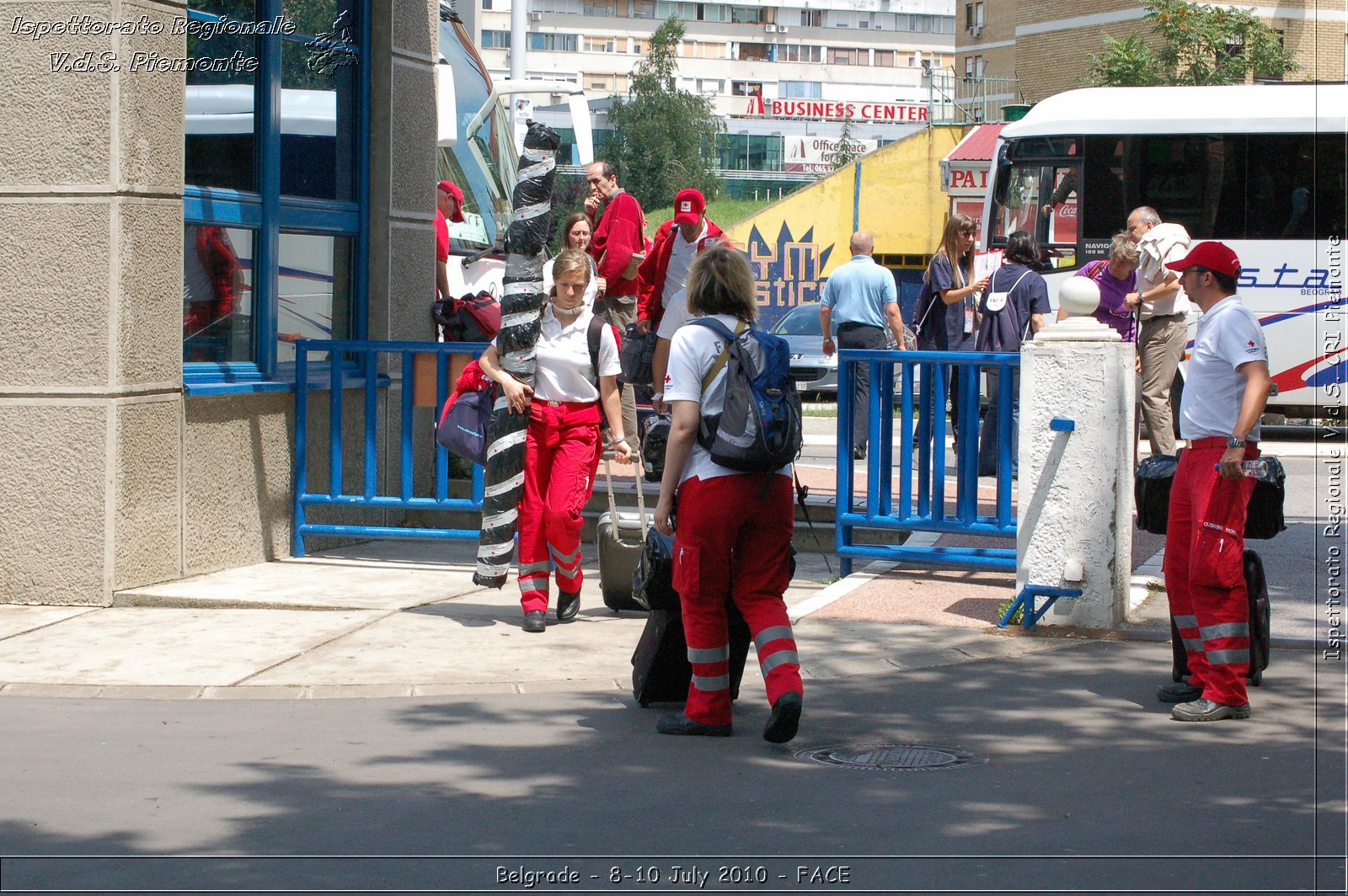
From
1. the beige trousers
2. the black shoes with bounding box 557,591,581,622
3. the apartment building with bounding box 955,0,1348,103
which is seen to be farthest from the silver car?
the apartment building with bounding box 955,0,1348,103

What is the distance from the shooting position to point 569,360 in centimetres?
787

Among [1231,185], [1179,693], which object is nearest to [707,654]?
[1179,693]

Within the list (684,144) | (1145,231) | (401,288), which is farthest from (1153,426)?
(684,144)

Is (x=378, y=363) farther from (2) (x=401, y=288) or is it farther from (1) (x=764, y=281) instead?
(1) (x=764, y=281)

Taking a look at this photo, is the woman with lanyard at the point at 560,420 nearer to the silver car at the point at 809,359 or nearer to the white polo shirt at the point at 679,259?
the white polo shirt at the point at 679,259

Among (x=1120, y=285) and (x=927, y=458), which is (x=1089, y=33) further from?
(x=927, y=458)

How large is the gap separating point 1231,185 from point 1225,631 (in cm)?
1432

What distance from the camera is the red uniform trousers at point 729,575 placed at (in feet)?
19.2

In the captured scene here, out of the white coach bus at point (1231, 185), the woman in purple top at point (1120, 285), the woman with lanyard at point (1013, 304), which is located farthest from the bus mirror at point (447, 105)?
the white coach bus at point (1231, 185)

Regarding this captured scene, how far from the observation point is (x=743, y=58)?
119m

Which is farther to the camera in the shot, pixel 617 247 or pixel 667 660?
pixel 617 247

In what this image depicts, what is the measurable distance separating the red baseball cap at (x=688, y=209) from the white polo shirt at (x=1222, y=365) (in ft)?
17.2

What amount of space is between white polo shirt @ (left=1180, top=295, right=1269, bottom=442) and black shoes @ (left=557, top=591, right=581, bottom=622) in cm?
320

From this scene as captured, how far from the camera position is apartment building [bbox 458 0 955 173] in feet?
370
